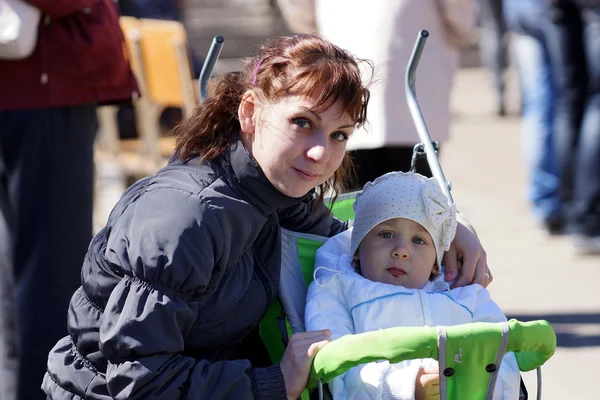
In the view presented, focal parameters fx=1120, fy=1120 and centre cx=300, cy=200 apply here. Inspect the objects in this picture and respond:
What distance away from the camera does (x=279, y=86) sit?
2504 millimetres

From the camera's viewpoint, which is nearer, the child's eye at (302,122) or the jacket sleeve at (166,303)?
the jacket sleeve at (166,303)

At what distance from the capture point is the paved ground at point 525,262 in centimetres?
466

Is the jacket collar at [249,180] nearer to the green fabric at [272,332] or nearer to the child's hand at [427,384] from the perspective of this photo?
the green fabric at [272,332]

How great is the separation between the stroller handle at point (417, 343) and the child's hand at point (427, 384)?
6.1 inches

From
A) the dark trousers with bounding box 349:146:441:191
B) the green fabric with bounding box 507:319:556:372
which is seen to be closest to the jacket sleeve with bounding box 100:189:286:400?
the green fabric with bounding box 507:319:556:372

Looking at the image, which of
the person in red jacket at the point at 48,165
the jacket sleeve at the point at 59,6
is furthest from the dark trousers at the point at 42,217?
the jacket sleeve at the point at 59,6

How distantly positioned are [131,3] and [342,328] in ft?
25.7

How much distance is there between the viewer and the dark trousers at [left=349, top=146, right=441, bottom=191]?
4.62 m

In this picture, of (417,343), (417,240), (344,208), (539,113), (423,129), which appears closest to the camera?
(417,343)

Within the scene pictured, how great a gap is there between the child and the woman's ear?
470mm

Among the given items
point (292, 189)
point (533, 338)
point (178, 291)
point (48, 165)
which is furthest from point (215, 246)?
point (48, 165)

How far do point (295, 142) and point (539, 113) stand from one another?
456 cm

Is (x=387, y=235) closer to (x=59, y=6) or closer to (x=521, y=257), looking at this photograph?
(x=59, y=6)

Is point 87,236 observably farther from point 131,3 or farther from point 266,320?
point 131,3
